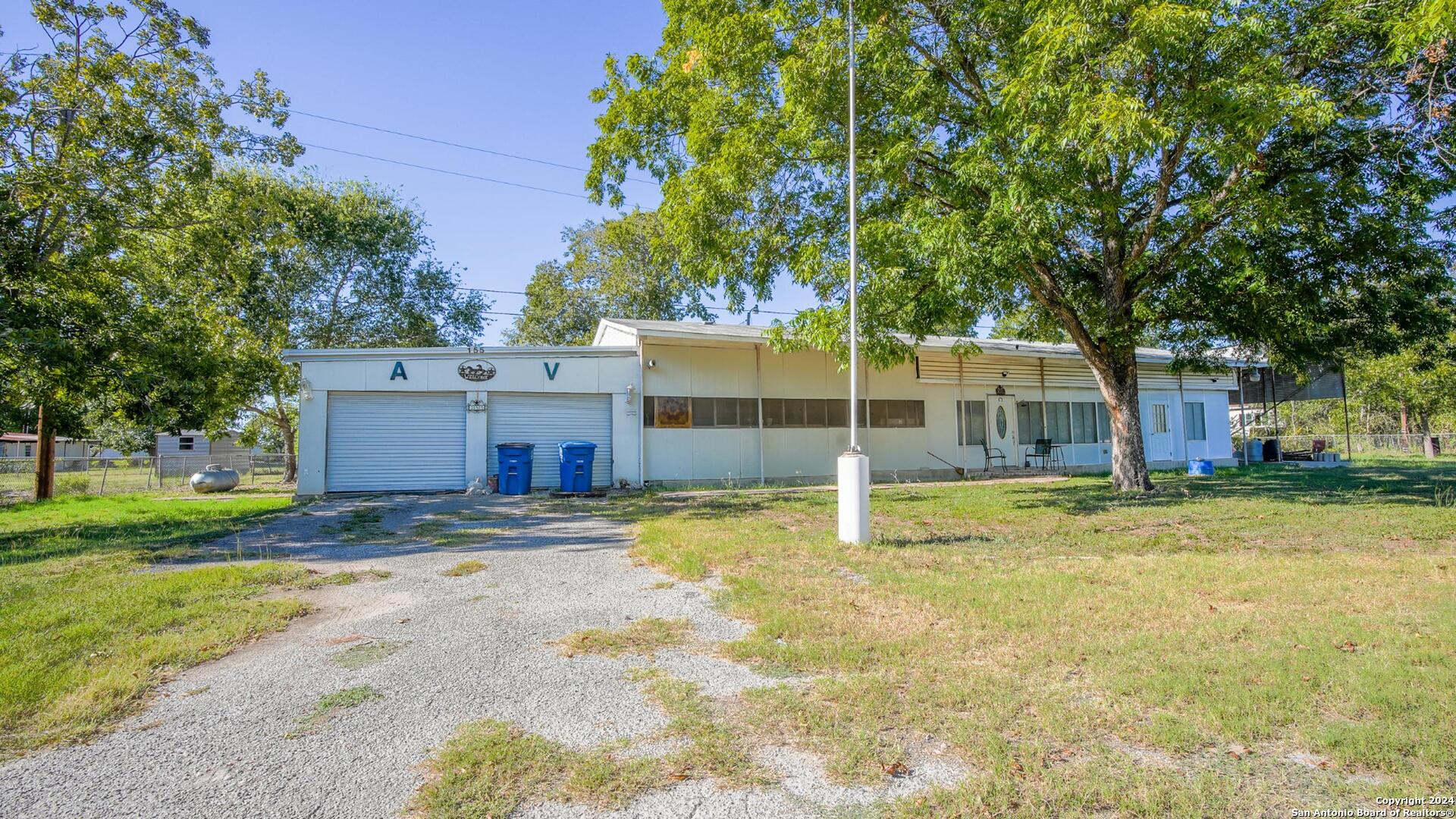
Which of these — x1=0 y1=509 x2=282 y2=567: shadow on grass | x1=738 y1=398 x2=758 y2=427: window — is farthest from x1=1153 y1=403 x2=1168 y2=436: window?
x1=0 y1=509 x2=282 y2=567: shadow on grass

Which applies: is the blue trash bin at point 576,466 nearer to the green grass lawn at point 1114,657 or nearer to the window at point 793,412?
the window at point 793,412

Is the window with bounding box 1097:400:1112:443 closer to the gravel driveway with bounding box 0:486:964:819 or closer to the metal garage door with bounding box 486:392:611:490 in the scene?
the metal garage door with bounding box 486:392:611:490

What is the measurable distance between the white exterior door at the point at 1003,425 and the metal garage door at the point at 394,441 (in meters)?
13.4

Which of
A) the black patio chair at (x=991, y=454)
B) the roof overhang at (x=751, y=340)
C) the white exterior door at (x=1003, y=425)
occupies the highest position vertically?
the roof overhang at (x=751, y=340)

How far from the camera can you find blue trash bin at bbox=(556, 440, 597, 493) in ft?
45.6

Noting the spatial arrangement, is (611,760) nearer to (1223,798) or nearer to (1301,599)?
(1223,798)

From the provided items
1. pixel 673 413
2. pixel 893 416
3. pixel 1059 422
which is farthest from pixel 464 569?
pixel 1059 422

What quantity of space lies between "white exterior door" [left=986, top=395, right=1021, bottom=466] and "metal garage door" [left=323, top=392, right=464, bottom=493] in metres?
13.4

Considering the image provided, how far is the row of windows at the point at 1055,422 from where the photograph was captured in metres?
19.3

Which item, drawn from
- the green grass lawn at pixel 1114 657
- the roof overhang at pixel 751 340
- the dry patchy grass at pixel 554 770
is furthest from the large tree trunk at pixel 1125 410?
the dry patchy grass at pixel 554 770

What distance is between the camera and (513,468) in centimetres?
1398

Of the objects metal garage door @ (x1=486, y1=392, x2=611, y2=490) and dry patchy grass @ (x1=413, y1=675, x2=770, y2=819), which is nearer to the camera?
dry patchy grass @ (x1=413, y1=675, x2=770, y2=819)

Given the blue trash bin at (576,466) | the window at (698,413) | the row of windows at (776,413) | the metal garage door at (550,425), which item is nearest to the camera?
the blue trash bin at (576,466)

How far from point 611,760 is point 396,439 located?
43.0 feet
